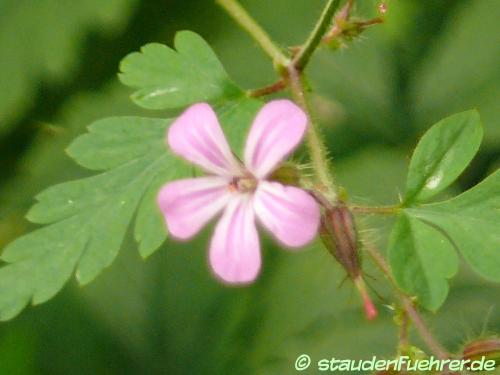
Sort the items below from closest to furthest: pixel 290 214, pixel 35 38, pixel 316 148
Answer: pixel 290 214 < pixel 316 148 < pixel 35 38

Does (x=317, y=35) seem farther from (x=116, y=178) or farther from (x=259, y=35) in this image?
(x=116, y=178)

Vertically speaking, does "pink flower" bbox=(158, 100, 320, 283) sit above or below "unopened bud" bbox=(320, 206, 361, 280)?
above

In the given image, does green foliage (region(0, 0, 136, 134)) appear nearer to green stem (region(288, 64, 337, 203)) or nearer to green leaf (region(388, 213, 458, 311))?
green stem (region(288, 64, 337, 203))

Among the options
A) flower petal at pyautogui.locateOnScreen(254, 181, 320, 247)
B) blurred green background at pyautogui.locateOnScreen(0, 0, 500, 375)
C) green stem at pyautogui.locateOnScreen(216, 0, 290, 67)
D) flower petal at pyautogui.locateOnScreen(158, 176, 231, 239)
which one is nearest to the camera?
flower petal at pyautogui.locateOnScreen(254, 181, 320, 247)

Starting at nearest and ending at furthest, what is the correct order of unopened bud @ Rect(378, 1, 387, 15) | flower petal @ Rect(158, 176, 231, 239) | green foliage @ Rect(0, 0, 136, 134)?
flower petal @ Rect(158, 176, 231, 239) → unopened bud @ Rect(378, 1, 387, 15) → green foliage @ Rect(0, 0, 136, 134)

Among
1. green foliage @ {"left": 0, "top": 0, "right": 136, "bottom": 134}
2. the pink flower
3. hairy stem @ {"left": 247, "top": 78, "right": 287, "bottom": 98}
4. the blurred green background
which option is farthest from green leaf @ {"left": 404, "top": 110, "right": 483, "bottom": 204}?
green foliage @ {"left": 0, "top": 0, "right": 136, "bottom": 134}

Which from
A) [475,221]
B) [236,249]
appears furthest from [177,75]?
[475,221]

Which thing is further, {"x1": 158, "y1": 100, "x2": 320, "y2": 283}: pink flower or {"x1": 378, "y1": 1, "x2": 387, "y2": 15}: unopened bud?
{"x1": 378, "y1": 1, "x2": 387, "y2": 15}: unopened bud
